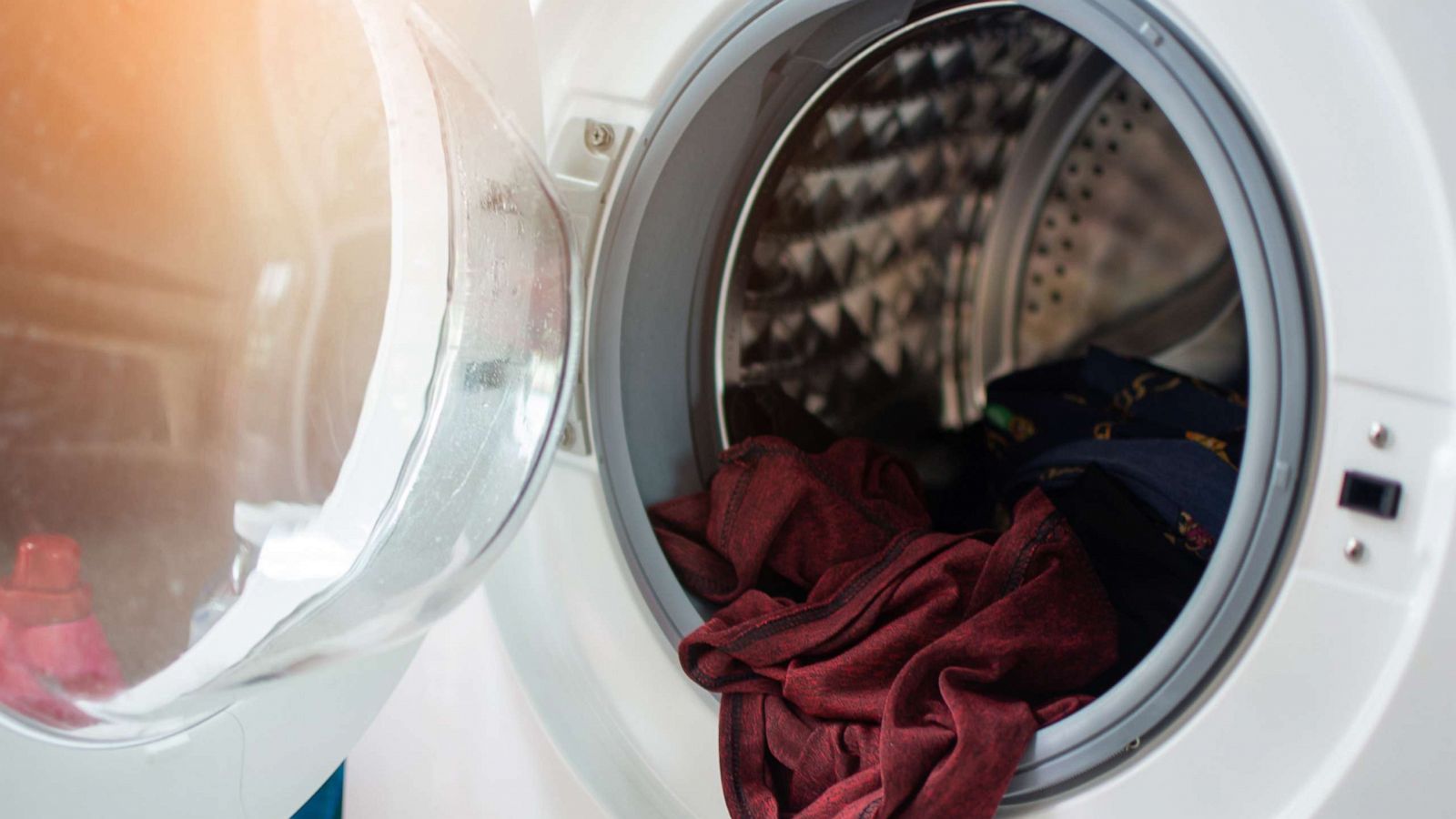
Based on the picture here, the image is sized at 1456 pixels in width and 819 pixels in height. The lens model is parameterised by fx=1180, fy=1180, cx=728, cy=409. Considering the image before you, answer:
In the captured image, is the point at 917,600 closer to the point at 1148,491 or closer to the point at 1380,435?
the point at 1148,491

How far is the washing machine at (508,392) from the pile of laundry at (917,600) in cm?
4

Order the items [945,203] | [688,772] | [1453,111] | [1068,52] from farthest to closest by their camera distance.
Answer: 1. [945,203]
2. [1068,52]
3. [688,772]
4. [1453,111]

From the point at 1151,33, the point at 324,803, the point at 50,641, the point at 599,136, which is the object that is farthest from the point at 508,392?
the point at 324,803

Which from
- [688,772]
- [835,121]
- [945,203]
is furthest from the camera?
[945,203]

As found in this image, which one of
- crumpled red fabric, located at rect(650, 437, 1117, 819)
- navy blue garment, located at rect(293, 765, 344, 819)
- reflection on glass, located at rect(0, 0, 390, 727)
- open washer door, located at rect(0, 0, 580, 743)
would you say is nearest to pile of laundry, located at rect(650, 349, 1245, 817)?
crumpled red fabric, located at rect(650, 437, 1117, 819)

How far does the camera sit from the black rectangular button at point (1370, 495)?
0.48 metres

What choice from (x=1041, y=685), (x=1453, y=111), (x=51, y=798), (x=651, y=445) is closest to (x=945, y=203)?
(x=651, y=445)

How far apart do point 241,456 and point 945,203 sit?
73 centimetres

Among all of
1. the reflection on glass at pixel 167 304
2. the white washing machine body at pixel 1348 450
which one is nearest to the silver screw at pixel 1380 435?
the white washing machine body at pixel 1348 450

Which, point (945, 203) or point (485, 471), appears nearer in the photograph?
point (485, 471)

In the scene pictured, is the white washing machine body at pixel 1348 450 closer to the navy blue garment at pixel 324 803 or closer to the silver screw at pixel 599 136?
the silver screw at pixel 599 136

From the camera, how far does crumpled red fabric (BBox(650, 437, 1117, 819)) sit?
23.9 inches

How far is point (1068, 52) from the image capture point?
111 cm

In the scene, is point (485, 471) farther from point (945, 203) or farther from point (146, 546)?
point (945, 203)
